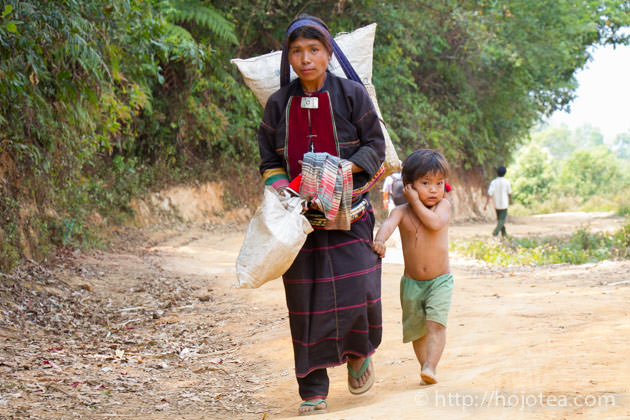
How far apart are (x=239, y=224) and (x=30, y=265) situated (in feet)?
28.9

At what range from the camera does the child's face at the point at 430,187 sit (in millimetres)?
3631

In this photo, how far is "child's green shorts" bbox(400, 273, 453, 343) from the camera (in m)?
3.57

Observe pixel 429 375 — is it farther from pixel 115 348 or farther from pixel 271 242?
pixel 115 348

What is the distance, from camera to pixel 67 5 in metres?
6.09

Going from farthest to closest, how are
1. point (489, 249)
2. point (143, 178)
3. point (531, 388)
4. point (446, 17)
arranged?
point (446, 17) < point (143, 178) < point (489, 249) < point (531, 388)

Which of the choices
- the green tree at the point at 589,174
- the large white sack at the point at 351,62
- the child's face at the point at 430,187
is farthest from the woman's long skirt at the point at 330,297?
the green tree at the point at 589,174

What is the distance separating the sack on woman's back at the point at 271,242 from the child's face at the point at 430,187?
30.6 inches

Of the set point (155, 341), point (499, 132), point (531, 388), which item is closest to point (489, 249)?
point (155, 341)

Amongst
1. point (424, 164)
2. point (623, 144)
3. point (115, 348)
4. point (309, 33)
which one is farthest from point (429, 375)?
point (623, 144)

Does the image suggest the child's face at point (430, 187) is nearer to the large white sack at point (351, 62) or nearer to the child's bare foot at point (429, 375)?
the large white sack at point (351, 62)

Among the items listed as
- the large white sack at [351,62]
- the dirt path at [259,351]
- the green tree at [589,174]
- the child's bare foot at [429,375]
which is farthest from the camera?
the green tree at [589,174]

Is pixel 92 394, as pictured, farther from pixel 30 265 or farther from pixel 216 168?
pixel 216 168

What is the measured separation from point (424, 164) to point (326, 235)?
2.14ft

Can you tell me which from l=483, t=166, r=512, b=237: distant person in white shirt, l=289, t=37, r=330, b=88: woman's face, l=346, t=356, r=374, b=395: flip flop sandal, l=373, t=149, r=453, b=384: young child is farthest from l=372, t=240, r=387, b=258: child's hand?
l=483, t=166, r=512, b=237: distant person in white shirt
